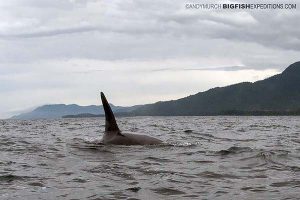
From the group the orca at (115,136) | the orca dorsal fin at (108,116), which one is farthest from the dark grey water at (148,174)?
the orca dorsal fin at (108,116)

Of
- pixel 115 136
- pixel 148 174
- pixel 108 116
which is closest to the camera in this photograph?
pixel 148 174

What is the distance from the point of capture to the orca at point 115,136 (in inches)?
712

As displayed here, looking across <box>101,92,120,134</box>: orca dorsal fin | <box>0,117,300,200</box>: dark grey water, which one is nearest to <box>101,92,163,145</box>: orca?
<box>101,92,120,134</box>: orca dorsal fin

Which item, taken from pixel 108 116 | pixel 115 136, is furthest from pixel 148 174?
pixel 115 136

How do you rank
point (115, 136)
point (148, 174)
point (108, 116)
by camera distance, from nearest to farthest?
point (148, 174) → point (108, 116) → point (115, 136)

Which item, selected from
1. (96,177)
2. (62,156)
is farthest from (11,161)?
(96,177)

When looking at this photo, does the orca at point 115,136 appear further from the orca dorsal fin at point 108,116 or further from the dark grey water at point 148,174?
the dark grey water at point 148,174

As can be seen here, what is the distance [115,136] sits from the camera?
60.4 feet

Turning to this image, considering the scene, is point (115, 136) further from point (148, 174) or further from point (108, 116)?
point (148, 174)

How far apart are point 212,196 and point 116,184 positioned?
2291 mm

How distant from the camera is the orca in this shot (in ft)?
59.3

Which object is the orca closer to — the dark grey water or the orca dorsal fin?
the orca dorsal fin

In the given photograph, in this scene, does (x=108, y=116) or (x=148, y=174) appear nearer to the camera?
(x=148, y=174)

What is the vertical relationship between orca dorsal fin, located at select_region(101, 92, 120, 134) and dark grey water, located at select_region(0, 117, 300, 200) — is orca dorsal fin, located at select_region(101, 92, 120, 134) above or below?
above
